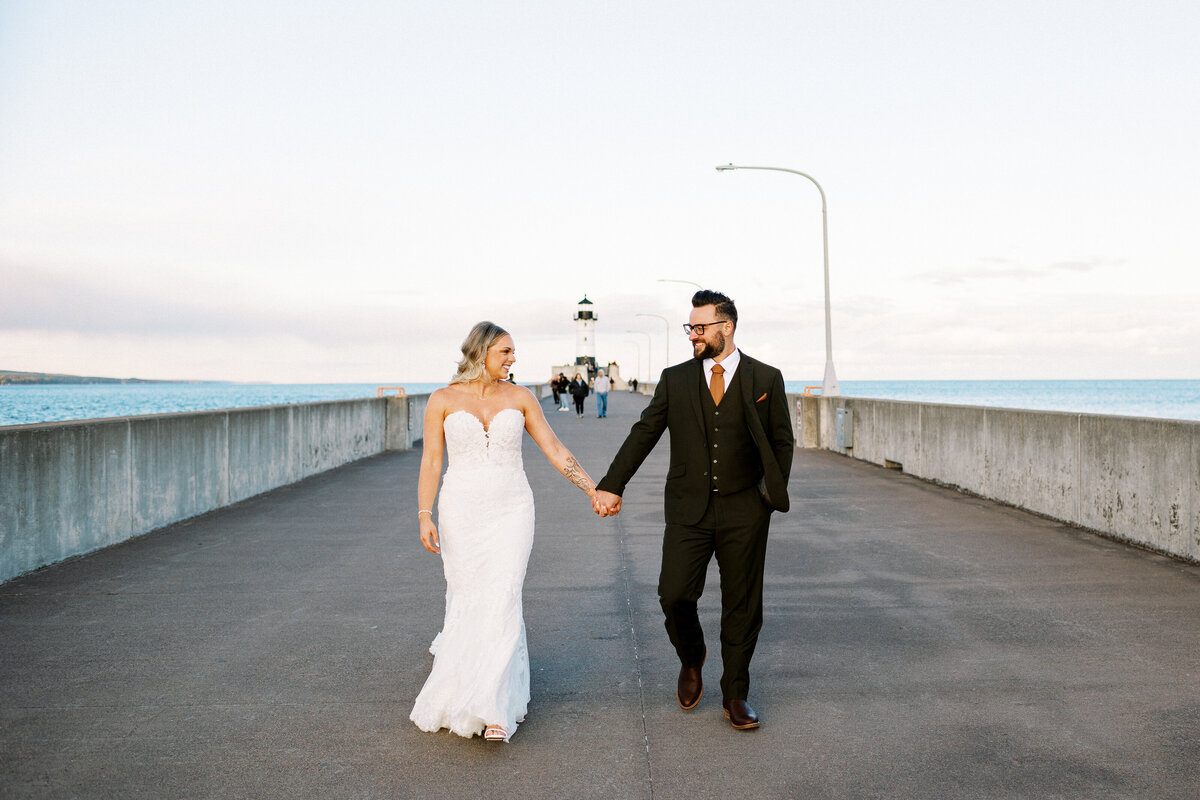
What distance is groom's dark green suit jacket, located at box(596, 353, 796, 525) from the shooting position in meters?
4.40

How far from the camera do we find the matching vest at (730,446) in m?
4.43

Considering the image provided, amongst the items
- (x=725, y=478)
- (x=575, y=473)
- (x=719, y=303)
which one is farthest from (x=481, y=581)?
(x=719, y=303)

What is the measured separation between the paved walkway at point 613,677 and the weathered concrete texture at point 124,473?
342mm

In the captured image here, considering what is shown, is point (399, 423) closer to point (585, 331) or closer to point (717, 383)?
point (717, 383)

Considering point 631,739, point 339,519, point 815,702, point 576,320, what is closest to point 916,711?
point 815,702

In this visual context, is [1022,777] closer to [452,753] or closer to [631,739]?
[631,739]

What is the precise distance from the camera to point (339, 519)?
1102 centimetres

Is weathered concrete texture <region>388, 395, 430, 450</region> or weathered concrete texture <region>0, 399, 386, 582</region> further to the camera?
weathered concrete texture <region>388, 395, 430, 450</region>

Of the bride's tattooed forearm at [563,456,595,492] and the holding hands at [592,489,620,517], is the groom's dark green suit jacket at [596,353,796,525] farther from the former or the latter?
the bride's tattooed forearm at [563,456,595,492]

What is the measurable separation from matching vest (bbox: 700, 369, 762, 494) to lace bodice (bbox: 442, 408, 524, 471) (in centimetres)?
91

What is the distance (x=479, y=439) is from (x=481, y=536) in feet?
1.51

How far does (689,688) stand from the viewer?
459 centimetres

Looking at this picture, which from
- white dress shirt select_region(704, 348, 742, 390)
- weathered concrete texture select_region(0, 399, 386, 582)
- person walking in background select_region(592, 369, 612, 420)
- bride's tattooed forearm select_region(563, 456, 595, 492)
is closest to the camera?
white dress shirt select_region(704, 348, 742, 390)

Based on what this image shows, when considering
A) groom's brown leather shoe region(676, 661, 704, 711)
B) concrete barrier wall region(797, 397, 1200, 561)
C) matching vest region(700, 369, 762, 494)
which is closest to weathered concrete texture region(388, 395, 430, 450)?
concrete barrier wall region(797, 397, 1200, 561)
